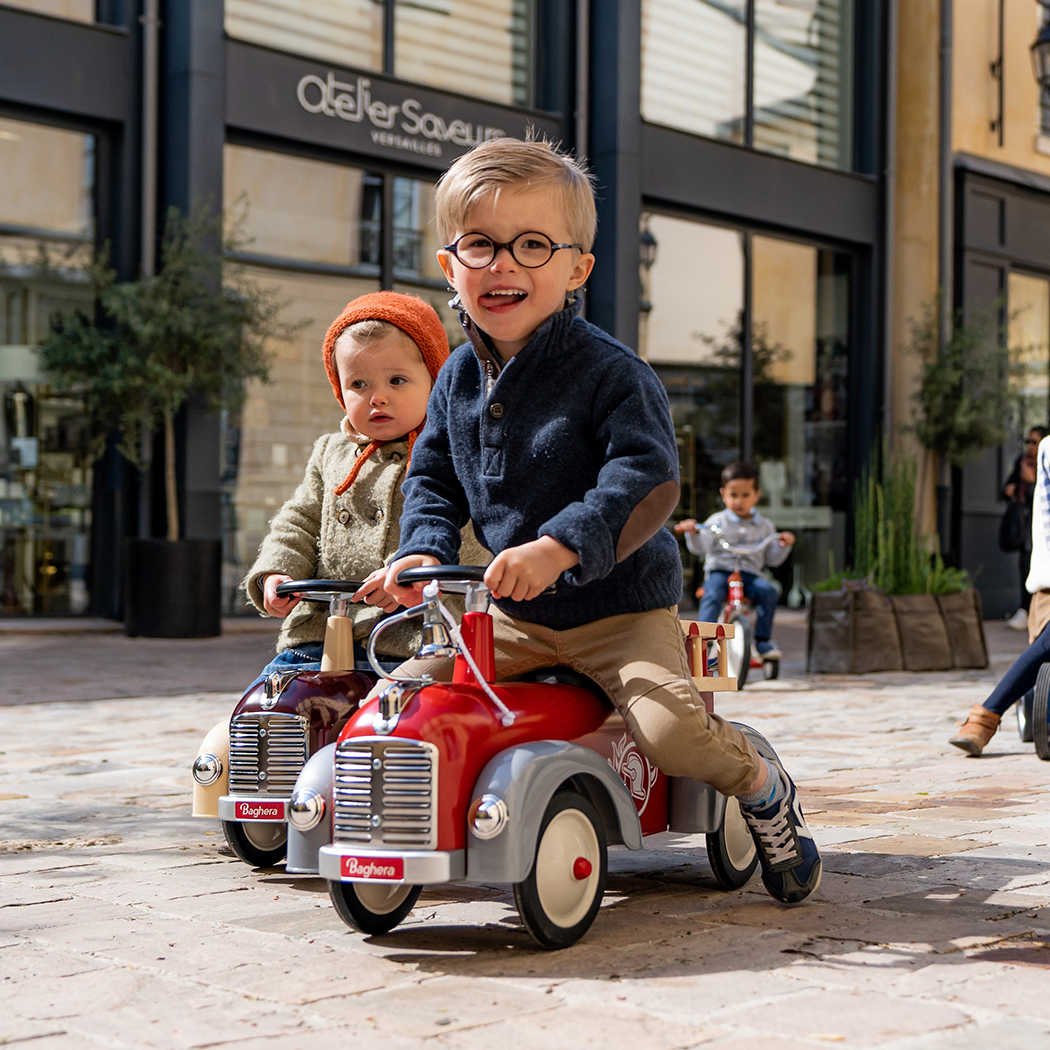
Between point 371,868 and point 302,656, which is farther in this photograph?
point 302,656

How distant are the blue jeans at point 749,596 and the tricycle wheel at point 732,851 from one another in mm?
5501

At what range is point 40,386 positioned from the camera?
38.4ft

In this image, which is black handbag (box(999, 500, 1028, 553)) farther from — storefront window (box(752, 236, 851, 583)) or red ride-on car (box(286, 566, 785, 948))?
red ride-on car (box(286, 566, 785, 948))

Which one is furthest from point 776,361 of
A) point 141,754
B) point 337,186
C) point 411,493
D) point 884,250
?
point 411,493

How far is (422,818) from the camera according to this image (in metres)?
2.67

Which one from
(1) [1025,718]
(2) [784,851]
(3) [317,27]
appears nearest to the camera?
(2) [784,851]

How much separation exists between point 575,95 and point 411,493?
1205 cm

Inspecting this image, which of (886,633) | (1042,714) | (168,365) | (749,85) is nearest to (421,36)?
(749,85)

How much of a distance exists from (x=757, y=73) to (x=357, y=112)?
5.36 m

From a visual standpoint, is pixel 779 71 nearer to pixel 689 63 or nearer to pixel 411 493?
pixel 689 63

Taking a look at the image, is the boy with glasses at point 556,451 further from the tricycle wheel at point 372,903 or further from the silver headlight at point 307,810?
the tricycle wheel at point 372,903

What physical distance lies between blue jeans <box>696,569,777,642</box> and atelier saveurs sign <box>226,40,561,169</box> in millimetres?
5637

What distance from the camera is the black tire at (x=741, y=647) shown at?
8.59 m

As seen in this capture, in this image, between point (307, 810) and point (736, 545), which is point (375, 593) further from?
point (736, 545)
